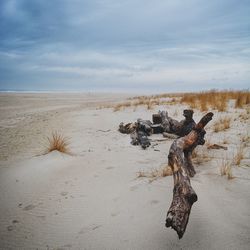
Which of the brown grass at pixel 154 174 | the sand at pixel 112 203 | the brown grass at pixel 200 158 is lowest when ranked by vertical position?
the sand at pixel 112 203

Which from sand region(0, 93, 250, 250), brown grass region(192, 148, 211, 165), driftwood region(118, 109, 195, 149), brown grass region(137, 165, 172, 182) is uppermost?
driftwood region(118, 109, 195, 149)

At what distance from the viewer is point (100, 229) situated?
6.91ft

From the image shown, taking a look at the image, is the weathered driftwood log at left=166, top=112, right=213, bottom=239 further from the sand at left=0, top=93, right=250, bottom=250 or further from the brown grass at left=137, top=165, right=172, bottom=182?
the brown grass at left=137, top=165, right=172, bottom=182

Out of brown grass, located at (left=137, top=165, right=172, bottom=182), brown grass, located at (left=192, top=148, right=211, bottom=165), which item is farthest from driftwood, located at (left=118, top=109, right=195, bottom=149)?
brown grass, located at (left=137, top=165, right=172, bottom=182)

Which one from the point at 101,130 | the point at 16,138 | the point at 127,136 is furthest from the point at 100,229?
the point at 16,138

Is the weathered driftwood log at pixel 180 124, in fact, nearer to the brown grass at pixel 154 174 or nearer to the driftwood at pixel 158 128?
the driftwood at pixel 158 128

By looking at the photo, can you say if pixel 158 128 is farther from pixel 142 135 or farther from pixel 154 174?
pixel 154 174

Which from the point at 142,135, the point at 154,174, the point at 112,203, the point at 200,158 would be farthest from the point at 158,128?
the point at 112,203

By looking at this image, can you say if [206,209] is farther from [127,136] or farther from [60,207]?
[127,136]

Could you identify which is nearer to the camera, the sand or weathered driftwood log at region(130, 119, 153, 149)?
the sand

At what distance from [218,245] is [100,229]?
1.06 m

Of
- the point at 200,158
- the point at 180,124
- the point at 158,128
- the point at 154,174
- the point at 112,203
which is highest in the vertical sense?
the point at 180,124

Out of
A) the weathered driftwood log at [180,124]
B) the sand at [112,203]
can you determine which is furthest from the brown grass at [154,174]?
the weathered driftwood log at [180,124]

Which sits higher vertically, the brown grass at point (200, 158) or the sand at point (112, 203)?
the brown grass at point (200, 158)
